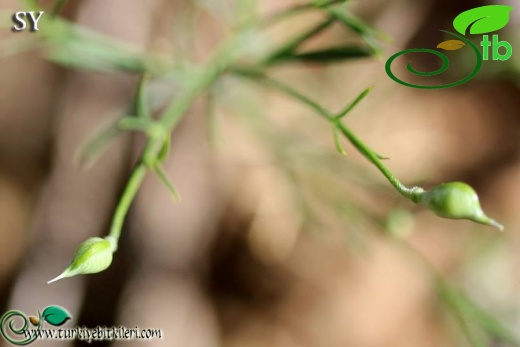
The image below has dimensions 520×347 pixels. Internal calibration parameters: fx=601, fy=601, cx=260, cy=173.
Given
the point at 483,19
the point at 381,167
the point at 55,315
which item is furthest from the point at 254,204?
the point at 381,167

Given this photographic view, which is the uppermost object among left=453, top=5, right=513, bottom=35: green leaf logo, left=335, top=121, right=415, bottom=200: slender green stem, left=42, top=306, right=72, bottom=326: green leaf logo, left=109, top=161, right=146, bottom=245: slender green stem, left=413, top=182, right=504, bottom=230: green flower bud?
left=453, top=5, right=513, bottom=35: green leaf logo

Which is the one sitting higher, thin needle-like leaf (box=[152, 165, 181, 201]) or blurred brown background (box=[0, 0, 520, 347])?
thin needle-like leaf (box=[152, 165, 181, 201])

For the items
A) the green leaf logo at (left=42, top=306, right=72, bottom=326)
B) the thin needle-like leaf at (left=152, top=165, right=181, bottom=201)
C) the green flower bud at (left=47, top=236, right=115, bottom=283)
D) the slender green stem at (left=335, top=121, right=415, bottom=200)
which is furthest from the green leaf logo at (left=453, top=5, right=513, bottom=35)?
the green leaf logo at (left=42, top=306, right=72, bottom=326)

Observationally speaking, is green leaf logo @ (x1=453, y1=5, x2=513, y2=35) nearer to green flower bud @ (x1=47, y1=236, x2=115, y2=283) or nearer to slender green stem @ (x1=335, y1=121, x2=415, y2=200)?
slender green stem @ (x1=335, y1=121, x2=415, y2=200)

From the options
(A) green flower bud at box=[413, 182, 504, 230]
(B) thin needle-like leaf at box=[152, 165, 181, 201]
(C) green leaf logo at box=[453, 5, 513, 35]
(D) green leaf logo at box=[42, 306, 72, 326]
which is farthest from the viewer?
(D) green leaf logo at box=[42, 306, 72, 326]

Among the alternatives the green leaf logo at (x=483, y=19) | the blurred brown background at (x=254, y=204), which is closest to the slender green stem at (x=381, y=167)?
the green leaf logo at (x=483, y=19)

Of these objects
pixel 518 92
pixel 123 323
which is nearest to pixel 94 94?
pixel 123 323
